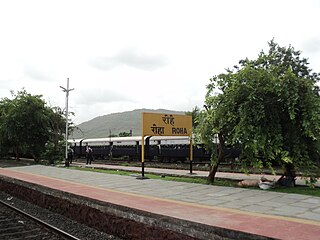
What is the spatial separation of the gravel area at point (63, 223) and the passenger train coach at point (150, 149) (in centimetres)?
1049

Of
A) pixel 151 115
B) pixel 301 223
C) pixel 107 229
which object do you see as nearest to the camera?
pixel 301 223

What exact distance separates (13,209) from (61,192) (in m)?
2.10

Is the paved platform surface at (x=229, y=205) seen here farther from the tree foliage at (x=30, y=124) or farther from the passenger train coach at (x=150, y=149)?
the tree foliage at (x=30, y=124)

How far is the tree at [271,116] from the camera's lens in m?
8.84

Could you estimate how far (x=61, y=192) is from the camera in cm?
963

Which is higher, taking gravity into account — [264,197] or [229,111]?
[229,111]

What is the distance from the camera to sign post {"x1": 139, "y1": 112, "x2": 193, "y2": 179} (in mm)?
12969

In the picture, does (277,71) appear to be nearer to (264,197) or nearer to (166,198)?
(264,197)

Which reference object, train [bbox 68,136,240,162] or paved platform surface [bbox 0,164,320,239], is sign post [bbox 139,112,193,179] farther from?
train [bbox 68,136,240,162]

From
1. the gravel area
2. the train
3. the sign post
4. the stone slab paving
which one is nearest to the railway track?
the gravel area

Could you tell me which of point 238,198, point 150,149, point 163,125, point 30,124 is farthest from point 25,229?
point 150,149

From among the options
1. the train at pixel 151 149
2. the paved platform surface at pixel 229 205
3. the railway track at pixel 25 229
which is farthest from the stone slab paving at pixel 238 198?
the train at pixel 151 149

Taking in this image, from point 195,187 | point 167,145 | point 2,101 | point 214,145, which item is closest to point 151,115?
point 214,145

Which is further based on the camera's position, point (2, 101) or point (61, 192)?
point (2, 101)
